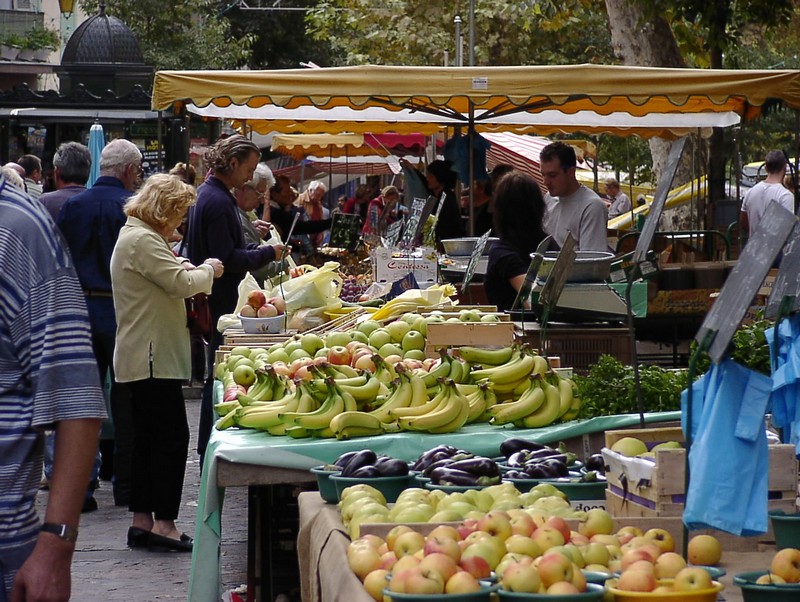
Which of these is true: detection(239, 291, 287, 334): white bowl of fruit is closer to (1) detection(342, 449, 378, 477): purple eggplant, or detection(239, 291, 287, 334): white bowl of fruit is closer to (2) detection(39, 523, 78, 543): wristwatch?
(1) detection(342, 449, 378, 477): purple eggplant

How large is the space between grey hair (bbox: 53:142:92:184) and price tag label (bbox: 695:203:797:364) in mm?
6242

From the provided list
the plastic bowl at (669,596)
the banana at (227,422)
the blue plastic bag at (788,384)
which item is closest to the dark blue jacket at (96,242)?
the banana at (227,422)

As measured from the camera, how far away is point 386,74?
8703mm

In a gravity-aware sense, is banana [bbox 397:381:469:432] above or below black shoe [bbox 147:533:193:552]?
above

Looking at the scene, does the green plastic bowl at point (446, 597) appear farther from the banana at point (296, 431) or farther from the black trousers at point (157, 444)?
the black trousers at point (157, 444)

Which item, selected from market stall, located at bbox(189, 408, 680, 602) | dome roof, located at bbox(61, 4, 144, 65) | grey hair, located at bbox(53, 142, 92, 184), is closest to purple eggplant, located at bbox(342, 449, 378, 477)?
market stall, located at bbox(189, 408, 680, 602)

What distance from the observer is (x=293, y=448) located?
453 cm

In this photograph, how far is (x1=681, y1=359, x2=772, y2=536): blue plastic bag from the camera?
2.79 m

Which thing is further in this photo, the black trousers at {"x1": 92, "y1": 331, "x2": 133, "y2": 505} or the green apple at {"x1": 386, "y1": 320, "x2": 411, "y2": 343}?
the black trousers at {"x1": 92, "y1": 331, "x2": 133, "y2": 505}

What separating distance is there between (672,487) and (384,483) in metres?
0.96

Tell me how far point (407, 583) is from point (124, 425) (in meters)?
5.42

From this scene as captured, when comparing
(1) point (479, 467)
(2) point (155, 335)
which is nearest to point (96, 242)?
(2) point (155, 335)

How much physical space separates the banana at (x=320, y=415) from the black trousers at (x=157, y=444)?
196 cm

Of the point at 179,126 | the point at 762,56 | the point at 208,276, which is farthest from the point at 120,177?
the point at 762,56
